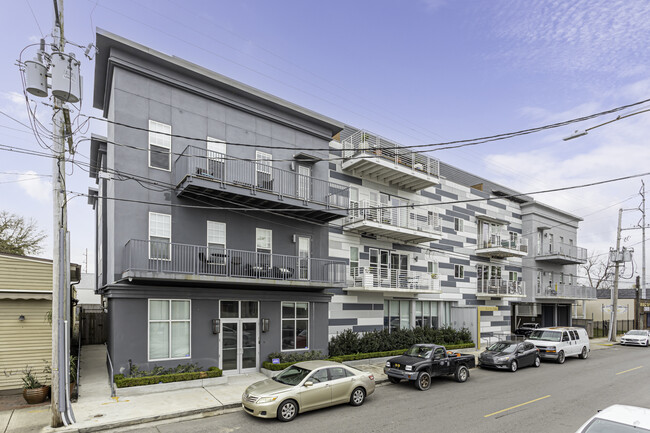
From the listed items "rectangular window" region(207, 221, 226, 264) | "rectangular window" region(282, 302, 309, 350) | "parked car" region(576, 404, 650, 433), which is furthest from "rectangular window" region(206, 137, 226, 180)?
"parked car" region(576, 404, 650, 433)

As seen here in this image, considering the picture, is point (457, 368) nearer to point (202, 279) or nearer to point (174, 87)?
point (202, 279)

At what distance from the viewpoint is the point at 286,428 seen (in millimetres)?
10852

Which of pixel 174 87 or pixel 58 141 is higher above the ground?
pixel 174 87

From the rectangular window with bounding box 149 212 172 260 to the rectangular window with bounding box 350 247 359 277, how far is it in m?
9.99

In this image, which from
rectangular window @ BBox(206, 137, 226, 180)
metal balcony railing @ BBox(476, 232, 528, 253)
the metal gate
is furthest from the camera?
metal balcony railing @ BBox(476, 232, 528, 253)

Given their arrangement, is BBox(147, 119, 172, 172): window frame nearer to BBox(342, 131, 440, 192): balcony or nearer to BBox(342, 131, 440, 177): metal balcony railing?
BBox(342, 131, 440, 192): balcony

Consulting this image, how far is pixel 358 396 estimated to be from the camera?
13.1m

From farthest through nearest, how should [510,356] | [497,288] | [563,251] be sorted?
[563,251] → [497,288] → [510,356]

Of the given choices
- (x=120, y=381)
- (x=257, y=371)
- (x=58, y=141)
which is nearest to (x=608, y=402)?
(x=257, y=371)

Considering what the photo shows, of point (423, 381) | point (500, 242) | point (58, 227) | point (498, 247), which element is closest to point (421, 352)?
point (423, 381)

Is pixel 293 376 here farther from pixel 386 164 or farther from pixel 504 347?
pixel 386 164

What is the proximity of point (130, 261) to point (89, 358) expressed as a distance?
9387mm

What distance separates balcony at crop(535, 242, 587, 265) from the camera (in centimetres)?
3422

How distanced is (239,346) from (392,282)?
401 inches
